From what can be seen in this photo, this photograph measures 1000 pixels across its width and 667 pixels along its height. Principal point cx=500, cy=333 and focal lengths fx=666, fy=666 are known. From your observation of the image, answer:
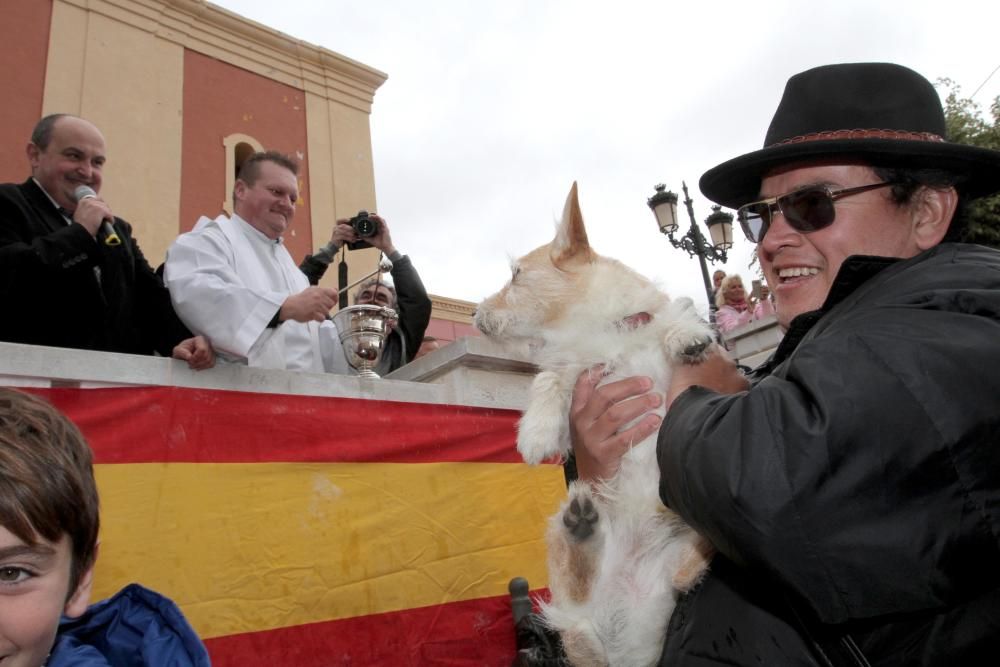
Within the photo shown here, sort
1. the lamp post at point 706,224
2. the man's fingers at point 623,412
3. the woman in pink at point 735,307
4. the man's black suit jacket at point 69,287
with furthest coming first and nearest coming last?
the lamp post at point 706,224 → the woman in pink at point 735,307 → the man's black suit jacket at point 69,287 → the man's fingers at point 623,412

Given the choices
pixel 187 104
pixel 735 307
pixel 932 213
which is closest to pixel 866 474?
pixel 932 213

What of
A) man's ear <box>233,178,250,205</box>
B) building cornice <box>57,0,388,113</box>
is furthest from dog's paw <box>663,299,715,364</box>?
building cornice <box>57,0,388,113</box>

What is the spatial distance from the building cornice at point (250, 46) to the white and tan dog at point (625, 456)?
15.3m

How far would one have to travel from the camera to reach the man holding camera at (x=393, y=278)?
4.96 m

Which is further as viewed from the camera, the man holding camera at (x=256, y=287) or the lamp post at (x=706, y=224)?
the lamp post at (x=706, y=224)

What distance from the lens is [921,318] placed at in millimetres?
1112

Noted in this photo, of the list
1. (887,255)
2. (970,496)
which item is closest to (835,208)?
(887,255)

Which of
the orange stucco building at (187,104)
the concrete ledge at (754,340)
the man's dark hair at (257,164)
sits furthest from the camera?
the orange stucco building at (187,104)

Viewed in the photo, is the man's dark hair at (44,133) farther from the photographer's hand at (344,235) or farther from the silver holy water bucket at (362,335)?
the silver holy water bucket at (362,335)

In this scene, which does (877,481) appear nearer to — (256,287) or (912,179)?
(912,179)

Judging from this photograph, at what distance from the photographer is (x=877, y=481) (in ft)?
3.35

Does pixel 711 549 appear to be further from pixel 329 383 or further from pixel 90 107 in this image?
pixel 90 107

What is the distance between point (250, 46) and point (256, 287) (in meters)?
14.4

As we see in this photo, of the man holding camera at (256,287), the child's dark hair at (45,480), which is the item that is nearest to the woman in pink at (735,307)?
the man holding camera at (256,287)
